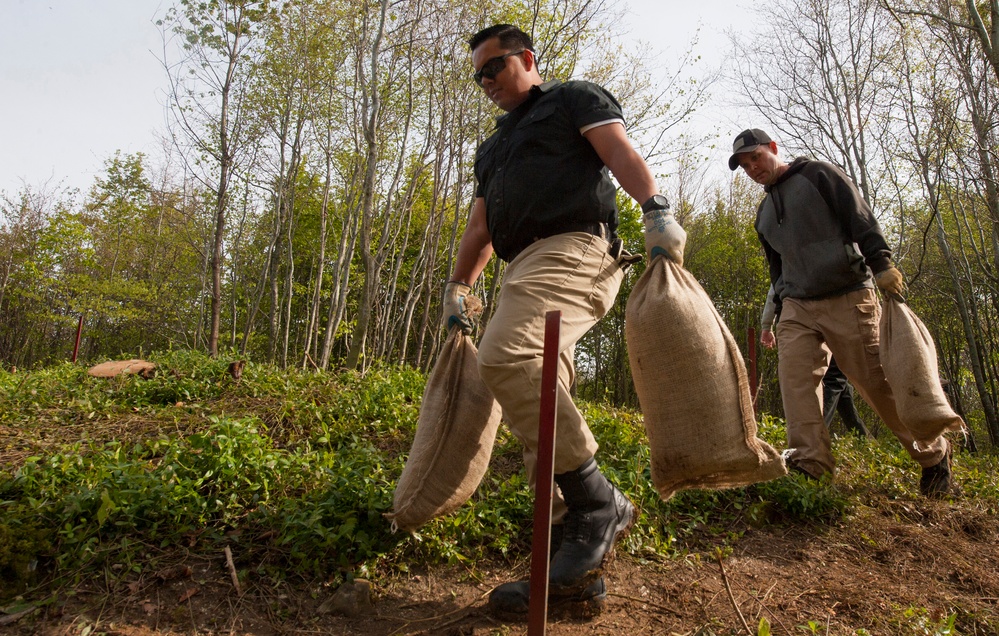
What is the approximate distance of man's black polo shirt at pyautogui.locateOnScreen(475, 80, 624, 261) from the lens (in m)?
2.12

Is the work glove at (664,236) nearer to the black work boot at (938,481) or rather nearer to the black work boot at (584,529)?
the black work boot at (584,529)

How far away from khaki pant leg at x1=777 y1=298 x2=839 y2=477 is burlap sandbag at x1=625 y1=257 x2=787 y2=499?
5.51 feet

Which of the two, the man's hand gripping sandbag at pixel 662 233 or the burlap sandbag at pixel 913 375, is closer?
the man's hand gripping sandbag at pixel 662 233

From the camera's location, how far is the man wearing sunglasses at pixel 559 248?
1.87 metres

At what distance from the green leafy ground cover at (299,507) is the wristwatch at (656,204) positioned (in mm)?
1080

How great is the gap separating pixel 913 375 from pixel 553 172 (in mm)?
2044

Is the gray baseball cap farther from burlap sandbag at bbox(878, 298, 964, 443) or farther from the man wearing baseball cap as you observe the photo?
burlap sandbag at bbox(878, 298, 964, 443)

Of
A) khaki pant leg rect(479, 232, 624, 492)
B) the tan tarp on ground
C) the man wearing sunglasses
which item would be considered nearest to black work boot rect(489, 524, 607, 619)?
the man wearing sunglasses

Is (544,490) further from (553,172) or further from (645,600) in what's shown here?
(553,172)

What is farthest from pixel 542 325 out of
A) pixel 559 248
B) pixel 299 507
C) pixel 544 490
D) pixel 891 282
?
pixel 891 282

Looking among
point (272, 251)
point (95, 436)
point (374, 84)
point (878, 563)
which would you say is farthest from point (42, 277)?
point (878, 563)

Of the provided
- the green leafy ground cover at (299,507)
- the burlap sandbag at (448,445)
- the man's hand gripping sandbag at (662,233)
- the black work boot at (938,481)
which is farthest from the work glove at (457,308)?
the black work boot at (938,481)

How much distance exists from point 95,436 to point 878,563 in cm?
413

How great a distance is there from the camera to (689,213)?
1570cm
